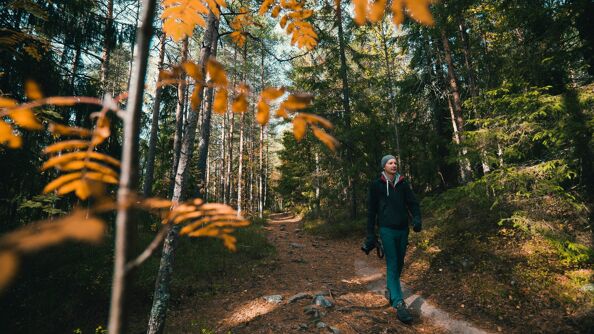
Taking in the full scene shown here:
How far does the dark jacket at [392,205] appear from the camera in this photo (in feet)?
13.9

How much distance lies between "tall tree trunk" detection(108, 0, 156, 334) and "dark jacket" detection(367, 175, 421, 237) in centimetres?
407

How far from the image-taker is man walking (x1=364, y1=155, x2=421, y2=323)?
4.20 m

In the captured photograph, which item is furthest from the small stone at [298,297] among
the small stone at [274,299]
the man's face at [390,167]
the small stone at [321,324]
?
the man's face at [390,167]

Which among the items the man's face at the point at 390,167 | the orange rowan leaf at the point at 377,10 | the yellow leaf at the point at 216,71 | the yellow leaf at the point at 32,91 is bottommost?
the yellow leaf at the point at 32,91

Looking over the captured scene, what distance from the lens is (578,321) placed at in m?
3.79

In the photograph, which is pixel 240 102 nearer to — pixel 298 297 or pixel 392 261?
Answer: pixel 392 261

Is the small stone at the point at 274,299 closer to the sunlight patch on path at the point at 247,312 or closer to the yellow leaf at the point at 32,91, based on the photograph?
the sunlight patch on path at the point at 247,312

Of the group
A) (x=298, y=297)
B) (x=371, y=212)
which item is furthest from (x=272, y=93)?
(x=298, y=297)

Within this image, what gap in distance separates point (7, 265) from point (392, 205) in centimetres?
427

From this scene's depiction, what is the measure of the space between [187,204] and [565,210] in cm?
809

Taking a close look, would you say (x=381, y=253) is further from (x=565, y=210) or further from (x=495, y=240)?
(x=565, y=210)

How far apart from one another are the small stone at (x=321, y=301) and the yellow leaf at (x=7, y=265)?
4.61 meters

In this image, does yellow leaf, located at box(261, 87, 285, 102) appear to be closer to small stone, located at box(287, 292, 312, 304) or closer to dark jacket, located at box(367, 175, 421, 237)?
dark jacket, located at box(367, 175, 421, 237)

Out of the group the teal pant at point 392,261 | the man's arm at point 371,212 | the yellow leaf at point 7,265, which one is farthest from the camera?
the man's arm at point 371,212
